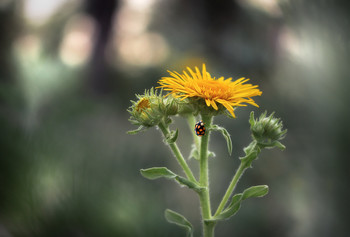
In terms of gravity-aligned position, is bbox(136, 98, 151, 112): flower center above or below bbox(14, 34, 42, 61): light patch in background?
below

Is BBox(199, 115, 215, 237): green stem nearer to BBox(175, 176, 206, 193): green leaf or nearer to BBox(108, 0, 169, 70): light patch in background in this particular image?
BBox(175, 176, 206, 193): green leaf

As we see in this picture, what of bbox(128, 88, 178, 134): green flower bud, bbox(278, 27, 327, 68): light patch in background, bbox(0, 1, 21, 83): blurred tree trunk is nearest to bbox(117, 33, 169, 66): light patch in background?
bbox(0, 1, 21, 83): blurred tree trunk

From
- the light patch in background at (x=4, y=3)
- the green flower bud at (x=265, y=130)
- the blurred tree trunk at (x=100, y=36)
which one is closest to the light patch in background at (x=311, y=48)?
the green flower bud at (x=265, y=130)

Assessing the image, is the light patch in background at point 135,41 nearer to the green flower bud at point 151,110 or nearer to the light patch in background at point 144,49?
the light patch in background at point 144,49

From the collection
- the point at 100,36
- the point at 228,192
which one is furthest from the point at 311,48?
the point at 100,36

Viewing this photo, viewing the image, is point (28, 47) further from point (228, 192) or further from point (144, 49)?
point (228, 192)

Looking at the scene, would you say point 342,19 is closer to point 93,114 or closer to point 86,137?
point 86,137

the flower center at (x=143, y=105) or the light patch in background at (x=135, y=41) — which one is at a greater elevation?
the light patch in background at (x=135, y=41)
